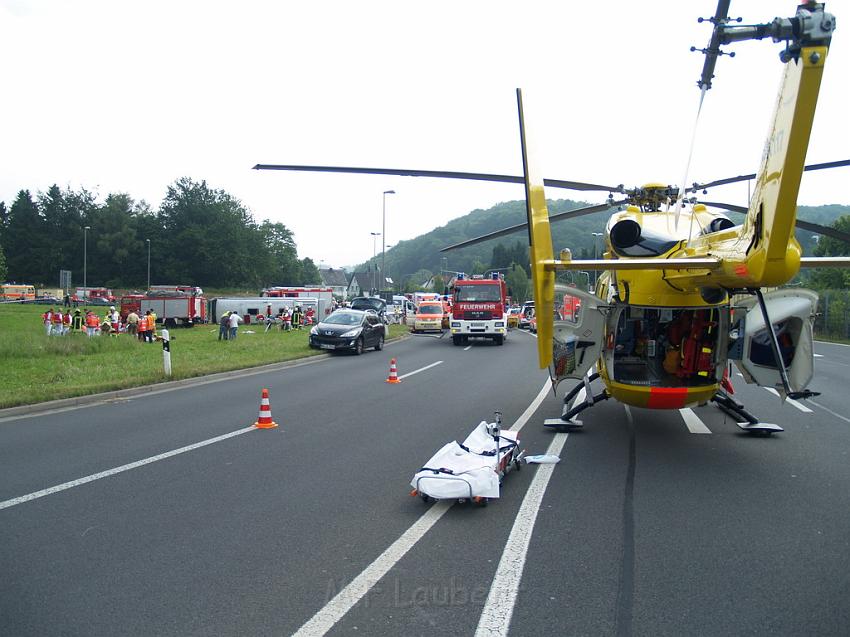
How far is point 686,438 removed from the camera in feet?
30.0

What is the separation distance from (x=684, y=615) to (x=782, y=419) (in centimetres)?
817

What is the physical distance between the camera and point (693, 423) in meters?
10.3

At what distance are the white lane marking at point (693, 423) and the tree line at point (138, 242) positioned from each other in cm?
8295

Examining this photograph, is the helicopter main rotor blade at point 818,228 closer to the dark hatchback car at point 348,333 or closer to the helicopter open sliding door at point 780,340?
the helicopter open sliding door at point 780,340

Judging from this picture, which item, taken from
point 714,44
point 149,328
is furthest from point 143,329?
point 714,44

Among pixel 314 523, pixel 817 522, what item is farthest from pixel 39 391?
pixel 817 522

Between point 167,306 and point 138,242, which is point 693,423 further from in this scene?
point 138,242

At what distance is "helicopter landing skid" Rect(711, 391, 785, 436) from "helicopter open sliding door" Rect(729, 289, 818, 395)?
1052mm

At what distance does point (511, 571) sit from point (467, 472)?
5.15 feet

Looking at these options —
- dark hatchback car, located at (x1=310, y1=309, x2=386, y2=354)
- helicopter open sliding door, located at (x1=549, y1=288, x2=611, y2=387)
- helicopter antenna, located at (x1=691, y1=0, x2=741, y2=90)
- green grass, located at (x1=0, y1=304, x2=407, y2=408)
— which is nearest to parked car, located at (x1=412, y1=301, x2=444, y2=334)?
dark hatchback car, located at (x1=310, y1=309, x2=386, y2=354)

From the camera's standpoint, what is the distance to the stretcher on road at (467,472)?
5.91 m

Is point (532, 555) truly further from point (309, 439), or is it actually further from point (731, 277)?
point (309, 439)

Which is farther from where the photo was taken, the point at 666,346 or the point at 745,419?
the point at 745,419

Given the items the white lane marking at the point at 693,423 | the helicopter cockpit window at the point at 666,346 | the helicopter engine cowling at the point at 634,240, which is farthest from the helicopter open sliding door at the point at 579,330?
the white lane marking at the point at 693,423
